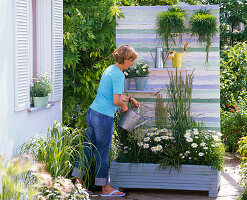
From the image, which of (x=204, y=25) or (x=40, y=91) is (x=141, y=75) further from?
(x=40, y=91)

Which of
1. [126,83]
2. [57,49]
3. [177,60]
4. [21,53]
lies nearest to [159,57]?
[177,60]

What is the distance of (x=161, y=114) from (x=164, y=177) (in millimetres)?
774

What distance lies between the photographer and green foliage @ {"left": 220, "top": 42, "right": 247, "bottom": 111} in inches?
305

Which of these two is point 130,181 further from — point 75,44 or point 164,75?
point 75,44

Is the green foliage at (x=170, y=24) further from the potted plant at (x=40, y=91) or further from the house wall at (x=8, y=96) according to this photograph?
the house wall at (x=8, y=96)

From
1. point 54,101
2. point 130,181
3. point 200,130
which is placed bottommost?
point 130,181

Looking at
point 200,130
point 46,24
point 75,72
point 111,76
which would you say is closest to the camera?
point 111,76

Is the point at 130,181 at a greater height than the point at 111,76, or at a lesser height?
lesser

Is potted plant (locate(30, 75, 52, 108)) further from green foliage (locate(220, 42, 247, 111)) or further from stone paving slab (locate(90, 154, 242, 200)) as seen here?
green foliage (locate(220, 42, 247, 111))

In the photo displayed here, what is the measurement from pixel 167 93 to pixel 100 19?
1.38 metres

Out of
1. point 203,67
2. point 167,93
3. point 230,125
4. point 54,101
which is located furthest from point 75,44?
point 230,125

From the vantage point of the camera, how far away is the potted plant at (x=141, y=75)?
5438 millimetres

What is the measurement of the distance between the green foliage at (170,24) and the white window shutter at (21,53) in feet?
6.35

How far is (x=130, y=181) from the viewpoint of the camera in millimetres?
5047
